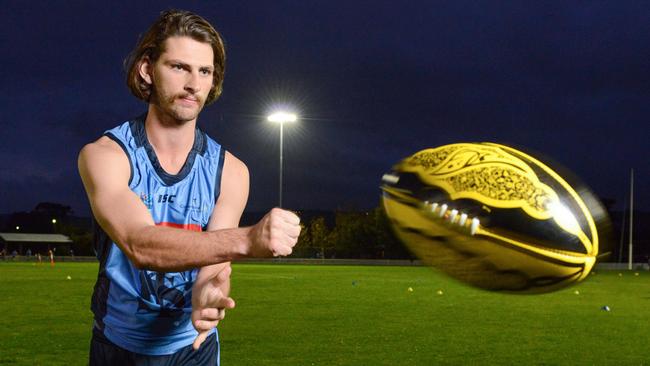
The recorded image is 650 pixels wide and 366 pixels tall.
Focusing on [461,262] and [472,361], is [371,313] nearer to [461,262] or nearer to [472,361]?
[472,361]

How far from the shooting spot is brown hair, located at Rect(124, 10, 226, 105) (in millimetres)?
2541

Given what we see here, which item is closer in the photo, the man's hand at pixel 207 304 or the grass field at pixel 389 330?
the man's hand at pixel 207 304

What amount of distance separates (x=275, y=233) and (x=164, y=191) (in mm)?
840

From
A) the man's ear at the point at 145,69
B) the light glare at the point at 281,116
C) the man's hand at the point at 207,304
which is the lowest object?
the man's hand at the point at 207,304

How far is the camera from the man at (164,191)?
2.48 metres

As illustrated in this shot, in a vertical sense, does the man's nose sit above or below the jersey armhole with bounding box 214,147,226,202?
above

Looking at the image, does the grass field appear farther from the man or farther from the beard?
the beard

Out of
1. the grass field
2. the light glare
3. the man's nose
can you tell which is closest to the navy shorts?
the man's nose

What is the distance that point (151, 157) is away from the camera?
2.59 meters

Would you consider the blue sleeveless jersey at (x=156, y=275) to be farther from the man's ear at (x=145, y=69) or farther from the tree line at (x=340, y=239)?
the tree line at (x=340, y=239)

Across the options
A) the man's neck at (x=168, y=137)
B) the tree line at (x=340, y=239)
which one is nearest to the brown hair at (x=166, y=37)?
the man's neck at (x=168, y=137)

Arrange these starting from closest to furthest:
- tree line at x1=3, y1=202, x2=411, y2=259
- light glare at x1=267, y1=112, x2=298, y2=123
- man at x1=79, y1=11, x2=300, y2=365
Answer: man at x1=79, y1=11, x2=300, y2=365
light glare at x1=267, y1=112, x2=298, y2=123
tree line at x1=3, y1=202, x2=411, y2=259

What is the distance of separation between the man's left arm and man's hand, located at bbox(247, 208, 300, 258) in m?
0.51

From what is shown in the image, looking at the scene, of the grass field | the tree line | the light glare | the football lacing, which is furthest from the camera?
the tree line
